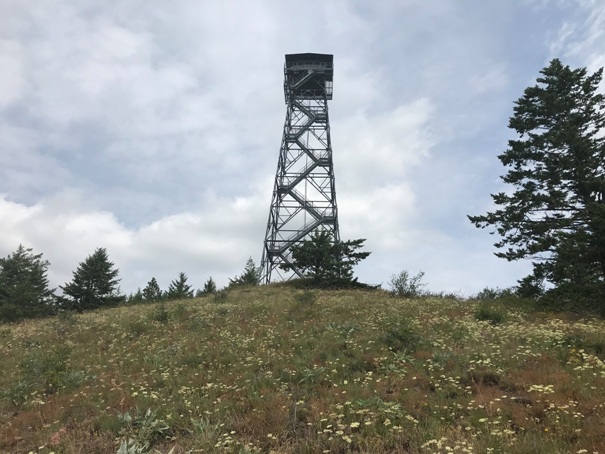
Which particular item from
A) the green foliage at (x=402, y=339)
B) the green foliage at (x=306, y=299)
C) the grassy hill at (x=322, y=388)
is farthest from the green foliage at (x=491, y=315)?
the green foliage at (x=306, y=299)

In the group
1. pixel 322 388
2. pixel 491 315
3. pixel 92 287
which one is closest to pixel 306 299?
pixel 491 315

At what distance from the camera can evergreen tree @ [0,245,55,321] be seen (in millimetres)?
34938

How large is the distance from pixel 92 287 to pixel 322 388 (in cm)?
3325

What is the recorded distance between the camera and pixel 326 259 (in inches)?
1084

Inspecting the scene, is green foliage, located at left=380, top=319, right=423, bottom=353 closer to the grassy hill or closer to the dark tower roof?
the grassy hill

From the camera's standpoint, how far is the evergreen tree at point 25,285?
3494 centimetres

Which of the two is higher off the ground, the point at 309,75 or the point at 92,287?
the point at 309,75

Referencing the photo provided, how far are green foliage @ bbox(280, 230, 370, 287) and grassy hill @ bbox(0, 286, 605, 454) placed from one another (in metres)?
12.1

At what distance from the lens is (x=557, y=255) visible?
17391mm

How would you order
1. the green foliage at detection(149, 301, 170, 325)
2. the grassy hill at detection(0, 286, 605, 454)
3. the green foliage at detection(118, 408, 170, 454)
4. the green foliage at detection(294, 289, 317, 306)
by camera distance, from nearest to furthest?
the grassy hill at detection(0, 286, 605, 454), the green foliage at detection(118, 408, 170, 454), the green foliage at detection(149, 301, 170, 325), the green foliage at detection(294, 289, 317, 306)

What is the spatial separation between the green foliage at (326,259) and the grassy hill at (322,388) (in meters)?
12.1

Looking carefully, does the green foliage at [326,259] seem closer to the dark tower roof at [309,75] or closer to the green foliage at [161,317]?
the green foliage at [161,317]

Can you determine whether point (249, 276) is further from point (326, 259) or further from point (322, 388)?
point (322, 388)

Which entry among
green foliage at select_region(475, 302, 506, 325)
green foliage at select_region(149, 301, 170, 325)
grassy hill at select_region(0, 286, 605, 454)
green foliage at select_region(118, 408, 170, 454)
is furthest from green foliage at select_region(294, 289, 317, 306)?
green foliage at select_region(118, 408, 170, 454)
